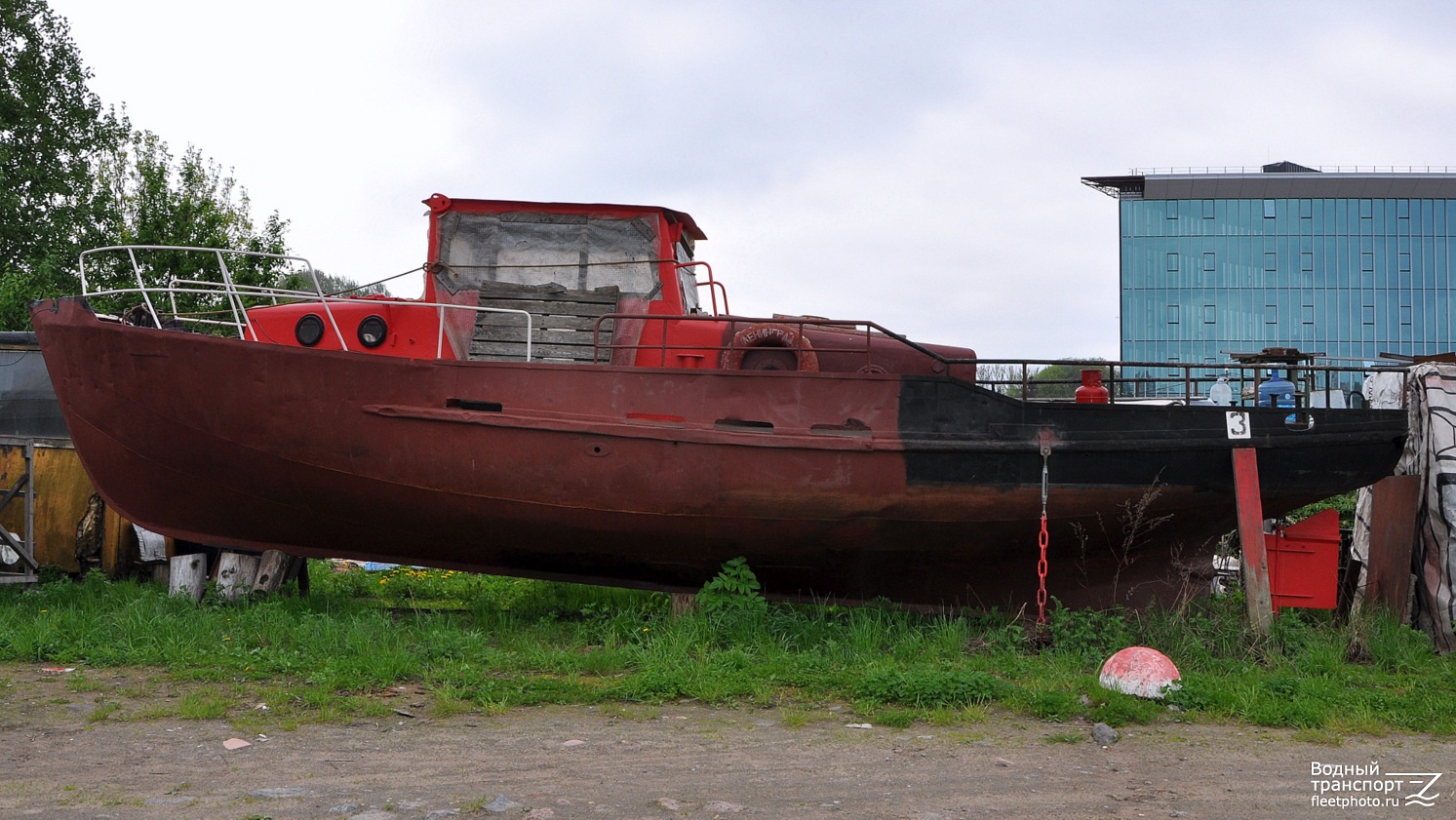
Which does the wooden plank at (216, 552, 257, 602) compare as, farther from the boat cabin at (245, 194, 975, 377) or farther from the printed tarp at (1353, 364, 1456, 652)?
the printed tarp at (1353, 364, 1456, 652)

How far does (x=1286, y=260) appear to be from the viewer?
52781 millimetres

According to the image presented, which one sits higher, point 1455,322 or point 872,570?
point 1455,322

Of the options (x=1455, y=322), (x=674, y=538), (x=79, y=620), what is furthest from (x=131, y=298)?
(x=1455, y=322)

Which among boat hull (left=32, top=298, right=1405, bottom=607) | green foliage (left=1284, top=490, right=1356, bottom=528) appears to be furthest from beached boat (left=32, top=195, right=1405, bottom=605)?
green foliage (left=1284, top=490, right=1356, bottom=528)

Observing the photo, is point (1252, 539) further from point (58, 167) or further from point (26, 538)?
point (58, 167)

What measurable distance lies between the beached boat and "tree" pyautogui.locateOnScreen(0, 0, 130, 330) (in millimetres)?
18809

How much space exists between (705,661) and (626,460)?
167cm

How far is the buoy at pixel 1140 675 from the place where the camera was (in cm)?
583

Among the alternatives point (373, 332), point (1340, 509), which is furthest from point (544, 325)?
point (1340, 509)

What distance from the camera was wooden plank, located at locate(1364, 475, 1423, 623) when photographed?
7.81 meters

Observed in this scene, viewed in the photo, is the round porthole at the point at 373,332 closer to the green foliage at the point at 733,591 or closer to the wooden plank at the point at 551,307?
the wooden plank at the point at 551,307

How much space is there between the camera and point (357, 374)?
24.3 feet

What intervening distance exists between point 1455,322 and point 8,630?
63.9 metres

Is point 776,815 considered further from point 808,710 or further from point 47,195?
point 47,195
